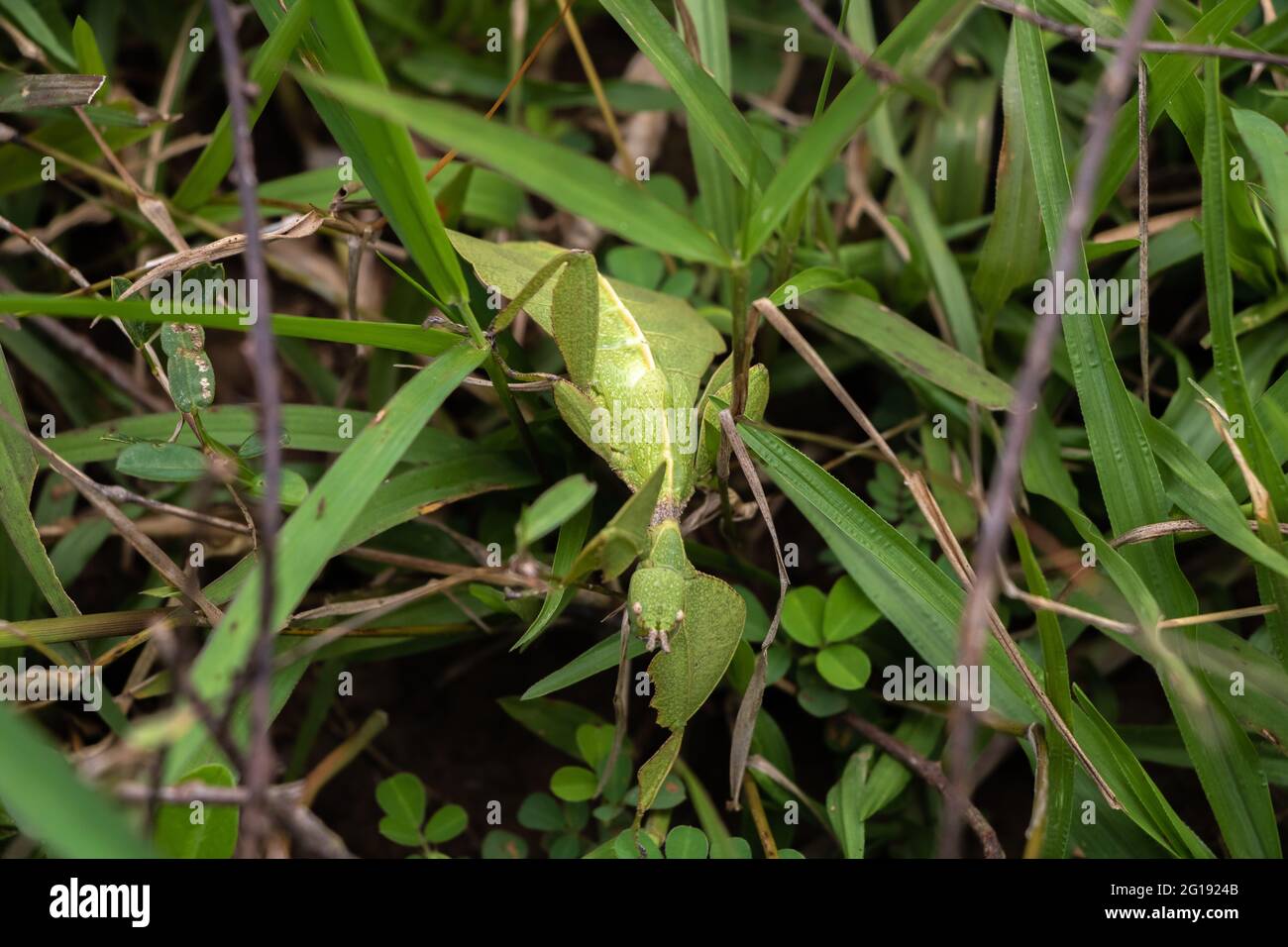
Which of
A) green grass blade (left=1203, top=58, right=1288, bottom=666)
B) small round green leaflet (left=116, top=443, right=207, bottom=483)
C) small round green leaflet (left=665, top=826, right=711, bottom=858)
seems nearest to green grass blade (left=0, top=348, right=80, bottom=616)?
small round green leaflet (left=116, top=443, right=207, bottom=483)

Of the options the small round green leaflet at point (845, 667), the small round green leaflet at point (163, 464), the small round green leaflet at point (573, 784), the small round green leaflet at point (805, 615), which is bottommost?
the small round green leaflet at point (573, 784)

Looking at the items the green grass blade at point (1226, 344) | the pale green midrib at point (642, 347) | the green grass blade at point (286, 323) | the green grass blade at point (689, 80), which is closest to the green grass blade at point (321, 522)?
the green grass blade at point (286, 323)

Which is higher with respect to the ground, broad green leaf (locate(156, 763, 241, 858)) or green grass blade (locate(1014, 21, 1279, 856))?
green grass blade (locate(1014, 21, 1279, 856))

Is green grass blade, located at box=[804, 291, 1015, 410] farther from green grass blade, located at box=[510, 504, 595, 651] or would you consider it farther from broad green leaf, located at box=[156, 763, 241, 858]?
broad green leaf, located at box=[156, 763, 241, 858]

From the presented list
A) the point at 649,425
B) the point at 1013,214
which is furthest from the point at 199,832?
the point at 1013,214

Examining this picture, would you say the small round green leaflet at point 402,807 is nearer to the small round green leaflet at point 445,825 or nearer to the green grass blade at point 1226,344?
the small round green leaflet at point 445,825
